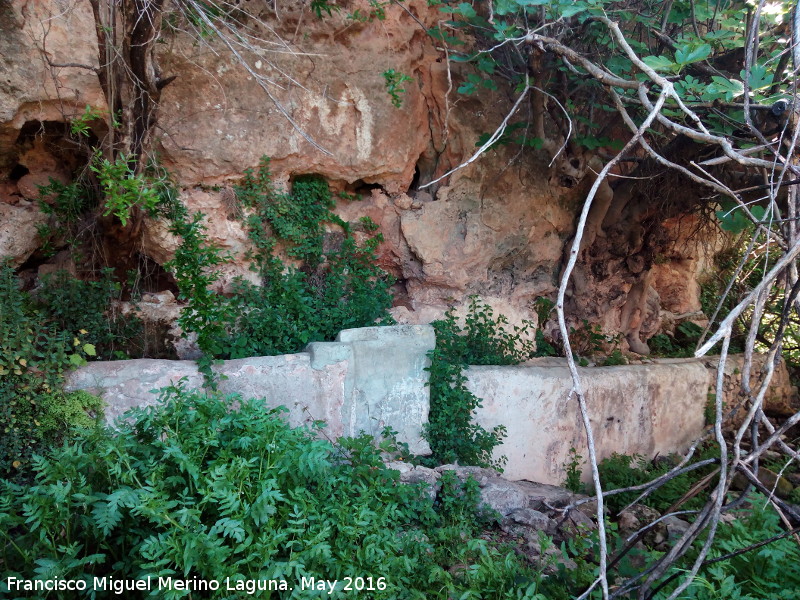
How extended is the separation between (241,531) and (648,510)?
3639mm

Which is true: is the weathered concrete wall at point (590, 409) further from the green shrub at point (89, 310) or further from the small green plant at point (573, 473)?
the green shrub at point (89, 310)

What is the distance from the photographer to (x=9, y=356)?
372cm

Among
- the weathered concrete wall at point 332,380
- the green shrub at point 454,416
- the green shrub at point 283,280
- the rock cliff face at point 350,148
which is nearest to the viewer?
the weathered concrete wall at point 332,380

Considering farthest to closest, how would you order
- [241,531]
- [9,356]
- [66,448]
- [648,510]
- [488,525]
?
[648,510]
[488,525]
[9,356]
[66,448]
[241,531]

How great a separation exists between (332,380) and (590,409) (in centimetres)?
282

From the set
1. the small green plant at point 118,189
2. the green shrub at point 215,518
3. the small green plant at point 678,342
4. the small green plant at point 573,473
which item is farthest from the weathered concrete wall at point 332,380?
the small green plant at point 678,342

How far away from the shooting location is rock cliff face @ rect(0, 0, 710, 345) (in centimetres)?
450

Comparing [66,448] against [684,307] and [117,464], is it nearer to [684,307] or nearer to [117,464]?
[117,464]

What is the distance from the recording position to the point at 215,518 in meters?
2.83

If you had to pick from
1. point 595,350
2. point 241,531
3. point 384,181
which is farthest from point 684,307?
point 241,531

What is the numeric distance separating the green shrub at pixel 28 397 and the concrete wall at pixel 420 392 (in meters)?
0.15

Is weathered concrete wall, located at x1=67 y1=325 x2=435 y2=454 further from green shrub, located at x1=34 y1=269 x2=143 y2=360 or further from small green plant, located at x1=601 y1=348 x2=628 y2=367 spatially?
small green plant, located at x1=601 y1=348 x2=628 y2=367

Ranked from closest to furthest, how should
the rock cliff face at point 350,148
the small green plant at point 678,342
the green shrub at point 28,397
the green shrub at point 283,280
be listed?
the green shrub at point 28,397 → the rock cliff face at point 350,148 → the green shrub at point 283,280 → the small green plant at point 678,342

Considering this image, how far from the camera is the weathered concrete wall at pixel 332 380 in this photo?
4.07m
